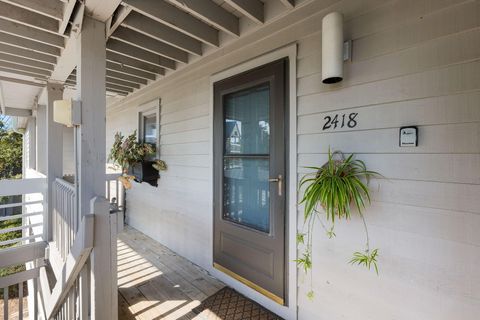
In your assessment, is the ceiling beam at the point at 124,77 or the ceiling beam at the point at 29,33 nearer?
the ceiling beam at the point at 29,33

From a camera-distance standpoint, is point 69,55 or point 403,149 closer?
point 403,149

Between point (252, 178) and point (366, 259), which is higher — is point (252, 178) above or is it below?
above

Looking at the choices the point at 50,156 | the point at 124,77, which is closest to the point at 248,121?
the point at 124,77

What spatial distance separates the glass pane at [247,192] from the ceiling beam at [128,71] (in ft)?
6.29

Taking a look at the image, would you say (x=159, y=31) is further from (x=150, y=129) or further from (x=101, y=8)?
(x=150, y=129)

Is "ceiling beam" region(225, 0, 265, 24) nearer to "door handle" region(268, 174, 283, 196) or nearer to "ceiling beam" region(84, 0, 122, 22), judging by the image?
"ceiling beam" region(84, 0, 122, 22)

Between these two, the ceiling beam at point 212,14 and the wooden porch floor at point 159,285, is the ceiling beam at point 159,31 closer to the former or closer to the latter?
the ceiling beam at point 212,14

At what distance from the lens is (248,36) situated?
2252mm

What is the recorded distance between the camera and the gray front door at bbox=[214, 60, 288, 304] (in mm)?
2025

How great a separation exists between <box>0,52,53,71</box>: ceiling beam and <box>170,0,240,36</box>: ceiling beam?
2.10 meters

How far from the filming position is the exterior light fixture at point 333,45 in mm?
1505

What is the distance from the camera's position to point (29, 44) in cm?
232

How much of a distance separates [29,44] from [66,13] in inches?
39.4

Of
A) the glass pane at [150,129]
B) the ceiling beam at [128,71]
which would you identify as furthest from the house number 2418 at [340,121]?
the glass pane at [150,129]
